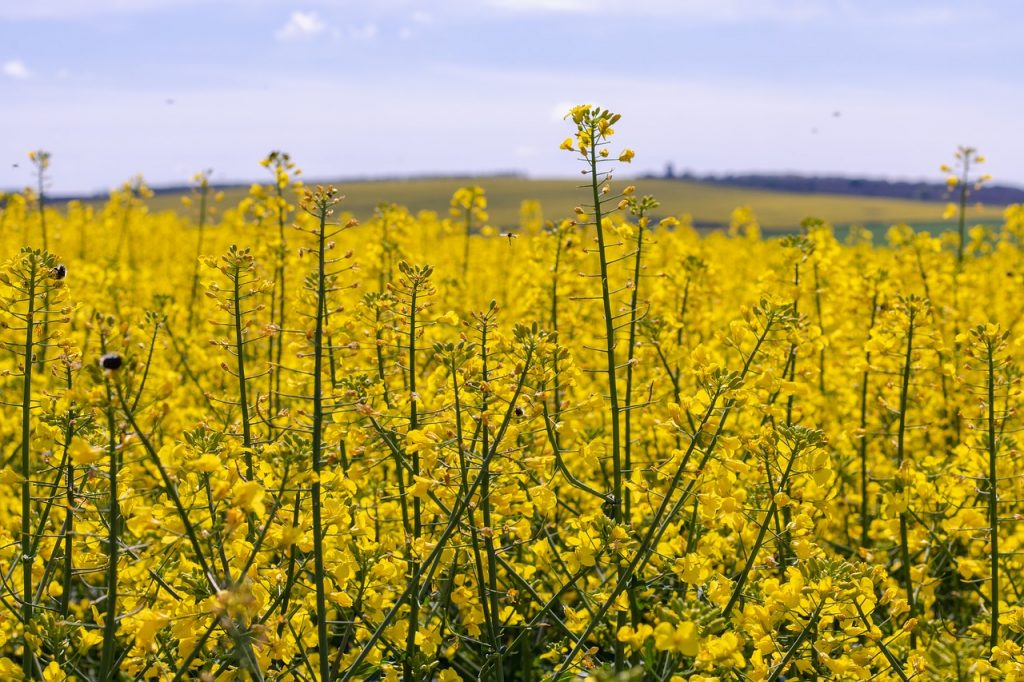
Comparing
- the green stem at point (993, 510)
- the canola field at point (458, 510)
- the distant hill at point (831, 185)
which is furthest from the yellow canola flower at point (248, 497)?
the distant hill at point (831, 185)

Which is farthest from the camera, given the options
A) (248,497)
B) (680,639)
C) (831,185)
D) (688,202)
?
(831,185)

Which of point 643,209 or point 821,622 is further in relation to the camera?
point 643,209

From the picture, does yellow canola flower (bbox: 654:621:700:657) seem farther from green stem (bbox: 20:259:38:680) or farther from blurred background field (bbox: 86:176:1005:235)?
blurred background field (bbox: 86:176:1005:235)

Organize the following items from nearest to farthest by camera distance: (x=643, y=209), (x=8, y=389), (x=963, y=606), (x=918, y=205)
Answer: (x=643, y=209) < (x=963, y=606) < (x=8, y=389) < (x=918, y=205)

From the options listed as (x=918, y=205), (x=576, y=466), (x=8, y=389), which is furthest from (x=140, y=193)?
(x=918, y=205)

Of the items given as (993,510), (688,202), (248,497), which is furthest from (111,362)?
(688,202)

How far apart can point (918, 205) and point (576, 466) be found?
207 feet

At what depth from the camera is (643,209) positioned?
4.66 m

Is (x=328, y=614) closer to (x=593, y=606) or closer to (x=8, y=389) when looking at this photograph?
(x=593, y=606)

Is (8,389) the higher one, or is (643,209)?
(643,209)

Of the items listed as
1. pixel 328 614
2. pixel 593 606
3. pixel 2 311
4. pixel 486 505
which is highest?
pixel 2 311

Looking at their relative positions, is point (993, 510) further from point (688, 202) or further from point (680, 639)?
point (688, 202)

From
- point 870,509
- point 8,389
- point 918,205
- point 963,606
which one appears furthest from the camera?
point 918,205

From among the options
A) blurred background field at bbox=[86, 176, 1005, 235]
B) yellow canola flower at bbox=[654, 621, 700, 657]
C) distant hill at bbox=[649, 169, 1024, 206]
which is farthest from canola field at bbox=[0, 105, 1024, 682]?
distant hill at bbox=[649, 169, 1024, 206]
